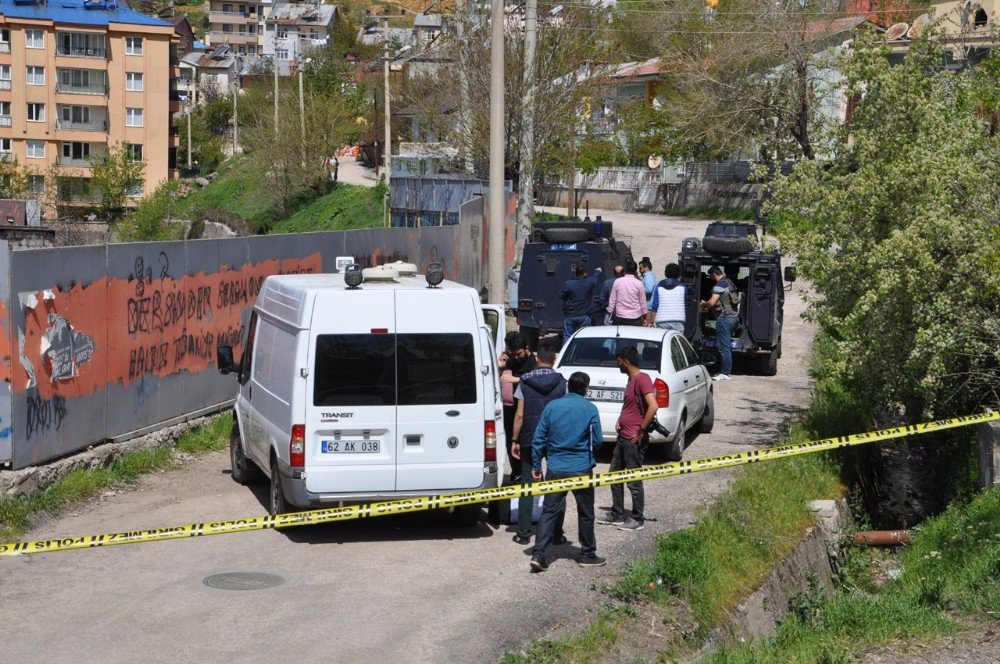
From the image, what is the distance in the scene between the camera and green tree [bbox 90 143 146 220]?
3246 inches

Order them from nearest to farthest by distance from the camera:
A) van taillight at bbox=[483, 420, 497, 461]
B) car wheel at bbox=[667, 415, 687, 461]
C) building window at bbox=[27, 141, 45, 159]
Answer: van taillight at bbox=[483, 420, 497, 461] → car wheel at bbox=[667, 415, 687, 461] → building window at bbox=[27, 141, 45, 159]

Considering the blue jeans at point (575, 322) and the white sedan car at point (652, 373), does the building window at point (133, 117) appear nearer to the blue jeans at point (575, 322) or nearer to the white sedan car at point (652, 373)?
the blue jeans at point (575, 322)

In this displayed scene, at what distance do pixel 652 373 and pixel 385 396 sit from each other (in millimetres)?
4650

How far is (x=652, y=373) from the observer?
45.9 feet

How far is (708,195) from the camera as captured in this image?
58219mm

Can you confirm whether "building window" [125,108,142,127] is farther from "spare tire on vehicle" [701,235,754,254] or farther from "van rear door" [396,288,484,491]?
"van rear door" [396,288,484,491]

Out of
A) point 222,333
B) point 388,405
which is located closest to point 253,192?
point 222,333

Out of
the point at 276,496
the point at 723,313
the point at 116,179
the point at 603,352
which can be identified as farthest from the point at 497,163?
the point at 116,179

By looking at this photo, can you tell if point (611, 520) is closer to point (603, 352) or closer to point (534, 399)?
point (534, 399)

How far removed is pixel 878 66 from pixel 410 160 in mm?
35976

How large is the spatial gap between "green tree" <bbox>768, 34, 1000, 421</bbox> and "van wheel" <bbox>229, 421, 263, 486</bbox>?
682 cm

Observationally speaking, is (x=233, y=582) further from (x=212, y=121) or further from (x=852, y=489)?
(x=212, y=121)

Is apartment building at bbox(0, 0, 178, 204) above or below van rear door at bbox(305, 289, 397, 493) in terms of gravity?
above

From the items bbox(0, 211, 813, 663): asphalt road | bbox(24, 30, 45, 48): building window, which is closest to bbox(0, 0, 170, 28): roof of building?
bbox(24, 30, 45, 48): building window
